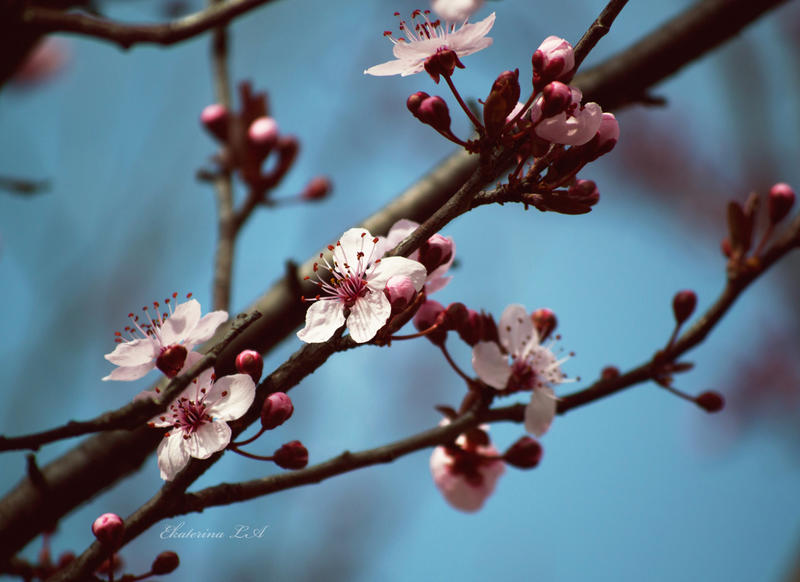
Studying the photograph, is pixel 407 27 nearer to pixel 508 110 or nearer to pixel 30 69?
pixel 508 110

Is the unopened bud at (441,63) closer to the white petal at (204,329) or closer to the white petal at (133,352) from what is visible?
the white petal at (204,329)

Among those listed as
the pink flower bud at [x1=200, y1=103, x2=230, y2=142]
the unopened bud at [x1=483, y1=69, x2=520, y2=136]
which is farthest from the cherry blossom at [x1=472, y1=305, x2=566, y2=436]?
the pink flower bud at [x1=200, y1=103, x2=230, y2=142]

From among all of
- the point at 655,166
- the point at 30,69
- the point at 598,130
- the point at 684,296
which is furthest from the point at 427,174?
the point at 655,166

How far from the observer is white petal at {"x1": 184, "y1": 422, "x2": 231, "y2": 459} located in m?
1.00

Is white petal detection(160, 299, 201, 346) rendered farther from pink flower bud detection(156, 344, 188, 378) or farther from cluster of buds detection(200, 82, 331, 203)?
cluster of buds detection(200, 82, 331, 203)

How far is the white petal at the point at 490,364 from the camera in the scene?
4.20ft

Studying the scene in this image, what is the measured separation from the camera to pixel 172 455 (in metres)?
1.04

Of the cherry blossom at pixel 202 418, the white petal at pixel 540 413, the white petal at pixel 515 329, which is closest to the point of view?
the cherry blossom at pixel 202 418

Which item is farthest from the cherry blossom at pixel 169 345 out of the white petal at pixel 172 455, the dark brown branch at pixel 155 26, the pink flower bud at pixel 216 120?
the pink flower bud at pixel 216 120

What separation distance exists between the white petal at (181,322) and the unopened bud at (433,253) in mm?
372

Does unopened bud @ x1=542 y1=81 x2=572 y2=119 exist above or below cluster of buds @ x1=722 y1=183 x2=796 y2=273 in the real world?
above

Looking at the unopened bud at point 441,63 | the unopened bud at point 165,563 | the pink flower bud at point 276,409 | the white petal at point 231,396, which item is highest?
the unopened bud at point 441,63

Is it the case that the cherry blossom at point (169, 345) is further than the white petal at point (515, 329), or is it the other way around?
the white petal at point (515, 329)

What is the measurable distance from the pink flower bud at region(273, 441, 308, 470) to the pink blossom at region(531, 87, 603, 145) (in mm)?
629
